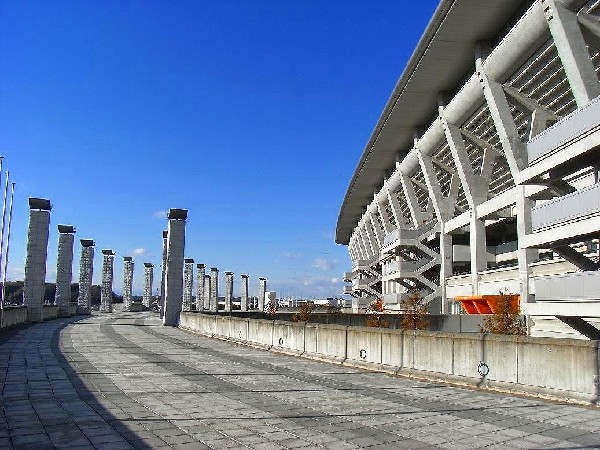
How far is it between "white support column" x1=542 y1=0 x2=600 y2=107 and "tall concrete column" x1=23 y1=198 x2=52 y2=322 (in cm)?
3846

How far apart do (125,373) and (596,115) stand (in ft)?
62.4

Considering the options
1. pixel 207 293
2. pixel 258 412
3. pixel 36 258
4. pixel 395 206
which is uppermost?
pixel 395 206

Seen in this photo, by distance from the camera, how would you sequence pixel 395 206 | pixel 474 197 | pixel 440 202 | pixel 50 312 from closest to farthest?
pixel 474 197, pixel 440 202, pixel 50 312, pixel 395 206

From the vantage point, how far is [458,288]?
4591 centimetres

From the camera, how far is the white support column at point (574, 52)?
939 inches

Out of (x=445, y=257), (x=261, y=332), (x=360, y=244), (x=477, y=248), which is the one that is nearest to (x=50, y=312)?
(x=261, y=332)

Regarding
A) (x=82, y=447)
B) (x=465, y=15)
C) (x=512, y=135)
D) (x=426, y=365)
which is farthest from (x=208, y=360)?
(x=465, y=15)

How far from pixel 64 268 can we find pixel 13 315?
1748 cm

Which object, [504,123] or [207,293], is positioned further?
[207,293]

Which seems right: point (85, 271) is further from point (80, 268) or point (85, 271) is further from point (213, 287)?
point (213, 287)

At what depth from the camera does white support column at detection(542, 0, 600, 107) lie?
2384 centimetres

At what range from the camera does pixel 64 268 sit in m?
53.2

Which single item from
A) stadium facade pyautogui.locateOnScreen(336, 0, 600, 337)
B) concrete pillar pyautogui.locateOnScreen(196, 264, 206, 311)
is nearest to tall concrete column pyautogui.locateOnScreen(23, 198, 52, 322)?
stadium facade pyautogui.locateOnScreen(336, 0, 600, 337)

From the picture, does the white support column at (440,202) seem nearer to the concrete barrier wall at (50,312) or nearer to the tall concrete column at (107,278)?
the concrete barrier wall at (50,312)
